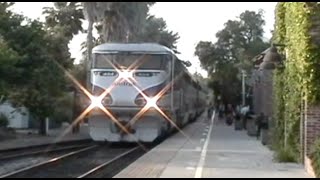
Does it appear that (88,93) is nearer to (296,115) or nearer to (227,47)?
(296,115)

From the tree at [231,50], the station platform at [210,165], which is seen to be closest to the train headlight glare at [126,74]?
the station platform at [210,165]

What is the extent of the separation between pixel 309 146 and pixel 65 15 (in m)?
42.0

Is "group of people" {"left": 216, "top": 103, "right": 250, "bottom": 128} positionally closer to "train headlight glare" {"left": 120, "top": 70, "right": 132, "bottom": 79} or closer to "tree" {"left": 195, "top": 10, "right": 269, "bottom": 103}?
"tree" {"left": 195, "top": 10, "right": 269, "bottom": 103}

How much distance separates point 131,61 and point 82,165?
8.66 m

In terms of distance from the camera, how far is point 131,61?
29.1 meters

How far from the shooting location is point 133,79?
93.4 feet

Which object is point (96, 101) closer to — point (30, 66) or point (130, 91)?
point (130, 91)

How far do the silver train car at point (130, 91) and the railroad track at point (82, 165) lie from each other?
82 cm

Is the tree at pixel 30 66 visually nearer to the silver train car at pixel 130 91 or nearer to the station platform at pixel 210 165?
the silver train car at pixel 130 91

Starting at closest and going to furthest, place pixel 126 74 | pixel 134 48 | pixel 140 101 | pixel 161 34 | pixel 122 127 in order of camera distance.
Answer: pixel 122 127 → pixel 140 101 → pixel 126 74 → pixel 134 48 → pixel 161 34

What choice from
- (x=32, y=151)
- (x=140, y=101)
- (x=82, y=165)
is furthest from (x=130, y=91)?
(x=82, y=165)

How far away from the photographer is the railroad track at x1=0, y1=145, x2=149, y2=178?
17719 mm

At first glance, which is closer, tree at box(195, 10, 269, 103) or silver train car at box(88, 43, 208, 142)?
silver train car at box(88, 43, 208, 142)

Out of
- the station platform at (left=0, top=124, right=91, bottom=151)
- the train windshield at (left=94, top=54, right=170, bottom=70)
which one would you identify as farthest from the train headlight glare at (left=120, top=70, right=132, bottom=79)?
the station platform at (left=0, top=124, right=91, bottom=151)
